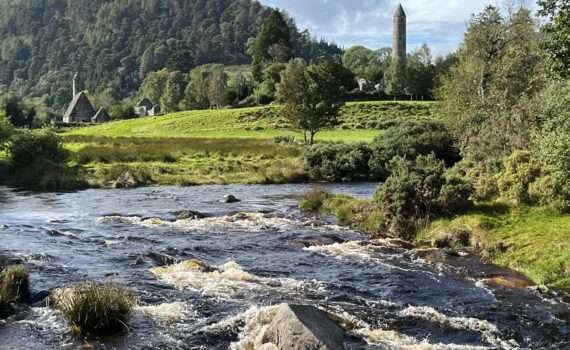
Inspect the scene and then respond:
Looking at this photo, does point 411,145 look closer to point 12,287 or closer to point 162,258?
point 162,258

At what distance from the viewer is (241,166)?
52938 millimetres

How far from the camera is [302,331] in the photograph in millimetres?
12391

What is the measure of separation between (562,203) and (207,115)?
285 feet

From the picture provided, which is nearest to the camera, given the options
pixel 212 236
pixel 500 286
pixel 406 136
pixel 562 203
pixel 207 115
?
pixel 500 286

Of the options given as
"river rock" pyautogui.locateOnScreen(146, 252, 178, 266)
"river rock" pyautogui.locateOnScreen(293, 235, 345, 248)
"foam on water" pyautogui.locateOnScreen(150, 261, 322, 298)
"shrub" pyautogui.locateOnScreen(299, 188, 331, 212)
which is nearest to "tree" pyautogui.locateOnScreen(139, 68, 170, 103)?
"shrub" pyautogui.locateOnScreen(299, 188, 331, 212)

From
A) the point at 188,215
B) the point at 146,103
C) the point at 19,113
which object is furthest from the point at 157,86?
the point at 188,215

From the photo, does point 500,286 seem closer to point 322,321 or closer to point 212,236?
point 322,321

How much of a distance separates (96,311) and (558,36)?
16011mm

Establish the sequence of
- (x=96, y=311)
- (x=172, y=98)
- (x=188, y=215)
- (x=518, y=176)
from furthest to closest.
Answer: (x=172, y=98), (x=188, y=215), (x=518, y=176), (x=96, y=311)

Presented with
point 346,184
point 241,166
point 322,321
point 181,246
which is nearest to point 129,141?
point 241,166

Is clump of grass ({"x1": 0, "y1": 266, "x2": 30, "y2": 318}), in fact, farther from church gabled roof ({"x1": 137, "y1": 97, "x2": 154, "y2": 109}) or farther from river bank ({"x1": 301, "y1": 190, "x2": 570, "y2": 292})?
church gabled roof ({"x1": 137, "y1": 97, "x2": 154, "y2": 109})

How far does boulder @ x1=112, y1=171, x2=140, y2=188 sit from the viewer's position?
149ft

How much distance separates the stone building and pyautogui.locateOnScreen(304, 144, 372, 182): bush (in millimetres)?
117576

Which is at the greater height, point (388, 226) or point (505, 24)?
point (505, 24)
